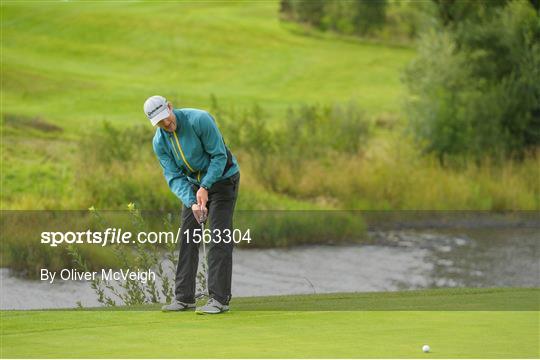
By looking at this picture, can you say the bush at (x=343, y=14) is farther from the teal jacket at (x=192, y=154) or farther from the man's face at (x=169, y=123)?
the man's face at (x=169, y=123)

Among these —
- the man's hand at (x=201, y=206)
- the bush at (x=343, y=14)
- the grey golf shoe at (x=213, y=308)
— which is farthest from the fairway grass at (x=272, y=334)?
the bush at (x=343, y=14)

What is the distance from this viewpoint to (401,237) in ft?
83.2

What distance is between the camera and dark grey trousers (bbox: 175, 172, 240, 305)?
8219mm

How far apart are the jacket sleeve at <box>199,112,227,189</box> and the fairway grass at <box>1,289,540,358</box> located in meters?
0.90

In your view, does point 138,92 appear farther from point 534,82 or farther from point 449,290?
point 449,290

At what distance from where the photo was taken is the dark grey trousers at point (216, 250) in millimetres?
8219

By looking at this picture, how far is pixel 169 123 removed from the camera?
26.2 ft

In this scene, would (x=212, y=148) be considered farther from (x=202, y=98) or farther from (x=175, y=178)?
(x=202, y=98)

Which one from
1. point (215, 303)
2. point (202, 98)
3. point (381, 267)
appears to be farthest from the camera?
point (202, 98)

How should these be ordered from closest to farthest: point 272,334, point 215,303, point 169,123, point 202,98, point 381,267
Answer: point 272,334 < point 169,123 < point 215,303 < point 381,267 < point 202,98

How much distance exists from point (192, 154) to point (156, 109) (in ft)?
1.48

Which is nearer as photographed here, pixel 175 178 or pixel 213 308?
pixel 213 308

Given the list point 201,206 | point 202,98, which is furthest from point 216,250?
point 202,98

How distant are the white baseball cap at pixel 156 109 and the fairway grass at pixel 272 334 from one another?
4.14 ft
